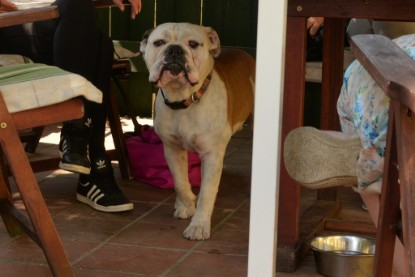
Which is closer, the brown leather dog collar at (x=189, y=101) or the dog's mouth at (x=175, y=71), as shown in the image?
the dog's mouth at (x=175, y=71)

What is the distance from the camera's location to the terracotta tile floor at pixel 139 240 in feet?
11.3

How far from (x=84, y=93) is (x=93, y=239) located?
38.6 inches

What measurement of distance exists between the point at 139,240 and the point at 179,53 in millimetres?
829

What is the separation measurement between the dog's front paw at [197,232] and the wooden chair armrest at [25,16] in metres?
1.18

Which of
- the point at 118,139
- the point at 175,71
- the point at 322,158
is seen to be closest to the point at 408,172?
the point at 322,158

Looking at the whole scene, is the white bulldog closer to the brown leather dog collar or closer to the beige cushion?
the brown leather dog collar

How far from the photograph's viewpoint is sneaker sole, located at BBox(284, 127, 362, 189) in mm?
2244

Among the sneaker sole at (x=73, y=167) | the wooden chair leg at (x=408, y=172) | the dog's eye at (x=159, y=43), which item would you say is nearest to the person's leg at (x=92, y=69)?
the sneaker sole at (x=73, y=167)

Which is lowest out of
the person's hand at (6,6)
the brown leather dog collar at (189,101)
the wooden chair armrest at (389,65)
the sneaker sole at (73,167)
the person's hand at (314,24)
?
the sneaker sole at (73,167)

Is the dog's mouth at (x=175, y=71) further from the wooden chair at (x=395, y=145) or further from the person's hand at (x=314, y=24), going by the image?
the wooden chair at (x=395, y=145)

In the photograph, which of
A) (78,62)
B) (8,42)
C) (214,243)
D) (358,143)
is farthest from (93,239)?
(358,143)

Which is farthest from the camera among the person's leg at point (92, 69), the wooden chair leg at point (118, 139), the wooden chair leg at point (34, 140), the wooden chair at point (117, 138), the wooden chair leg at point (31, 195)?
the wooden chair leg at point (34, 140)

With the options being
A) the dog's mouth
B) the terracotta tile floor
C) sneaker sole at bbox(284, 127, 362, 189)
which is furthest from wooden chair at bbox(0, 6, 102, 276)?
sneaker sole at bbox(284, 127, 362, 189)

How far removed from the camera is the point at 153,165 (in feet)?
15.8
